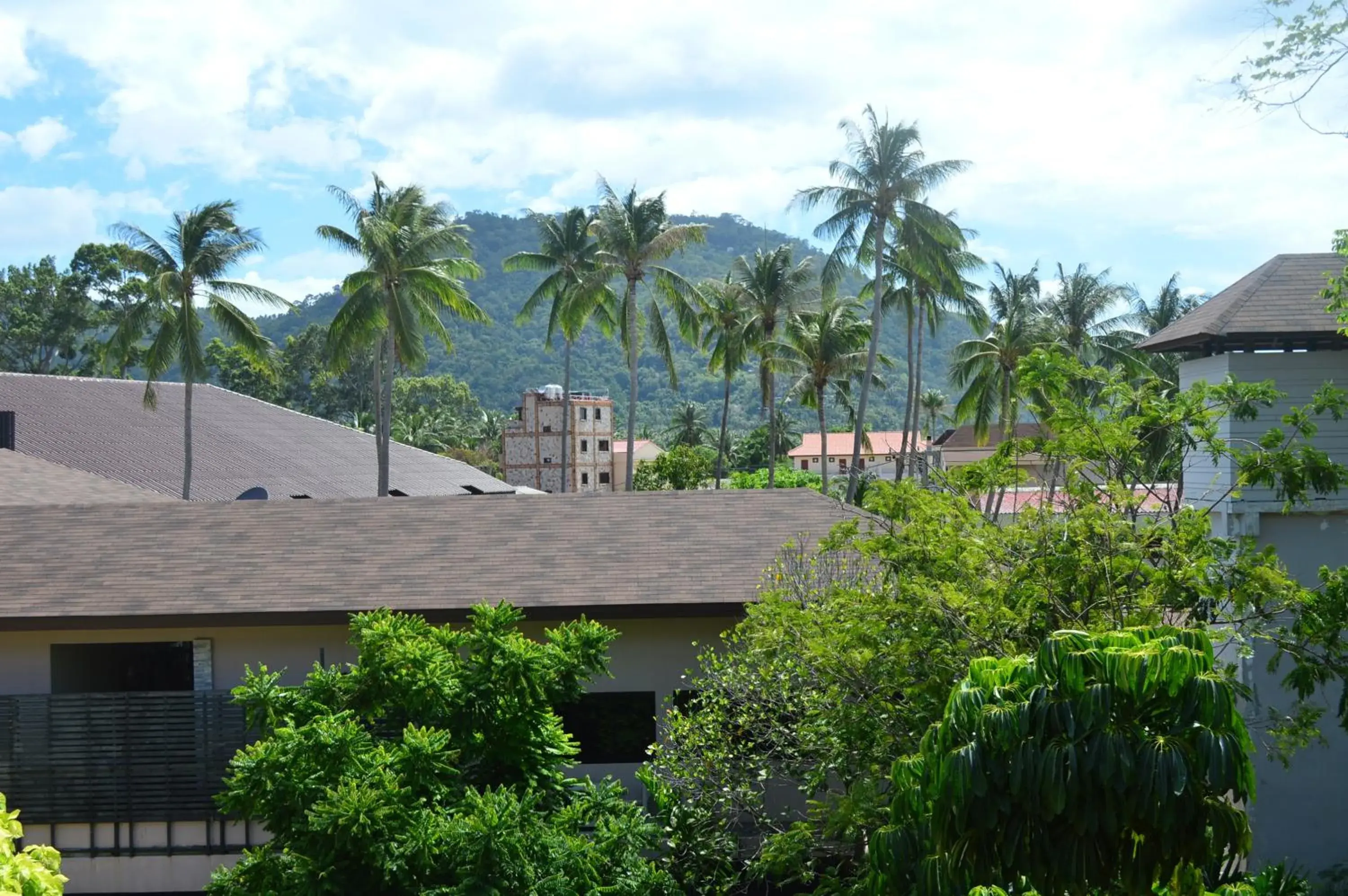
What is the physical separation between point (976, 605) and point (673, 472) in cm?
5689

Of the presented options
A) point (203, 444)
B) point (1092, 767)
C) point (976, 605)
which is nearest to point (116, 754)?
point (976, 605)

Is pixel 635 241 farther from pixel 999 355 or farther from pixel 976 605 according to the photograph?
pixel 976 605

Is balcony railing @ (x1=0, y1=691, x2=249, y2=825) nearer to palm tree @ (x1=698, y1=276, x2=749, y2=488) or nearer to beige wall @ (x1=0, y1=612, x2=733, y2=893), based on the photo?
beige wall @ (x1=0, y1=612, x2=733, y2=893)

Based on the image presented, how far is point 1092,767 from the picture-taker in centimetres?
552

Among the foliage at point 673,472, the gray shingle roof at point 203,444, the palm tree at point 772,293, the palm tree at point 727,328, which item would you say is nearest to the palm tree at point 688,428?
the foliage at point 673,472

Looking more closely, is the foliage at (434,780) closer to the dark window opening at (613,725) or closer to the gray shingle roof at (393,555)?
the gray shingle roof at (393,555)

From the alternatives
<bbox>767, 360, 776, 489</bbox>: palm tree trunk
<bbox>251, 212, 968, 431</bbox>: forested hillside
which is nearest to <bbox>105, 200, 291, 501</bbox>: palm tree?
<bbox>767, 360, 776, 489</bbox>: palm tree trunk

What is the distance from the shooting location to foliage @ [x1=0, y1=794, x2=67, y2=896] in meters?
6.29

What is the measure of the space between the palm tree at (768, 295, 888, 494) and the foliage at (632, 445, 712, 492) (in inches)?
542

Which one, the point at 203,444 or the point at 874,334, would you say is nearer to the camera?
the point at 203,444

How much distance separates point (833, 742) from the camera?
9.26 metres

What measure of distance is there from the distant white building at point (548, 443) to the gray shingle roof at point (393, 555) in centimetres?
6528

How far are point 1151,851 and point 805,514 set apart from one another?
9.70 meters

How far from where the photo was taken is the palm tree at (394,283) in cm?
3647
